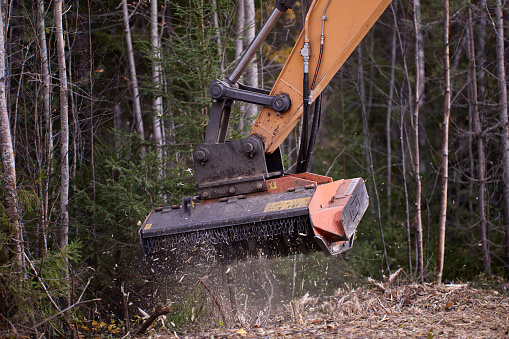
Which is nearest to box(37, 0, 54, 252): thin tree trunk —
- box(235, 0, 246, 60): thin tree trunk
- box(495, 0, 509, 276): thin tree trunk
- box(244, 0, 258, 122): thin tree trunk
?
box(244, 0, 258, 122): thin tree trunk

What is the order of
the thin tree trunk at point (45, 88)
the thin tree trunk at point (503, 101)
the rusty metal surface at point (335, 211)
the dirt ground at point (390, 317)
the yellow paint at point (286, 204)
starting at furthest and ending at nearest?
the thin tree trunk at point (503, 101) < the thin tree trunk at point (45, 88) < the dirt ground at point (390, 317) < the yellow paint at point (286, 204) < the rusty metal surface at point (335, 211)

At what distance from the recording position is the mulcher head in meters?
4.50

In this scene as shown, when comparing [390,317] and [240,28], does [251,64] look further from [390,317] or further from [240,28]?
[390,317]

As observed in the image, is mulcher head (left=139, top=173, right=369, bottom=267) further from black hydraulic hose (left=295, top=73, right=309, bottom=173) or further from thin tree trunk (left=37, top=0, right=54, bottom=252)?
thin tree trunk (left=37, top=0, right=54, bottom=252)

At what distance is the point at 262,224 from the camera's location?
464cm

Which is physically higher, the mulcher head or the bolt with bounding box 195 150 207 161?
the bolt with bounding box 195 150 207 161

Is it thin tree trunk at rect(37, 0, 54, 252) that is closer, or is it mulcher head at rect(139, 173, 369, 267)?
mulcher head at rect(139, 173, 369, 267)

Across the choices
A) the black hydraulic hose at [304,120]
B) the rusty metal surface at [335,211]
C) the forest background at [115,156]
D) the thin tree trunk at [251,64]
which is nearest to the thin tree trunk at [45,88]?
the forest background at [115,156]

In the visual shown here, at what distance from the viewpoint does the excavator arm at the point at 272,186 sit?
4.59m

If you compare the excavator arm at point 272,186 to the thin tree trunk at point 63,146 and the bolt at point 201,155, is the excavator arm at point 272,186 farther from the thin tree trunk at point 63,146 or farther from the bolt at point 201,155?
the thin tree trunk at point 63,146

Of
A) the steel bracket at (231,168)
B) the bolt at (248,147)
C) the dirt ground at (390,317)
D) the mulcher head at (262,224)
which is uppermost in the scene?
the bolt at (248,147)

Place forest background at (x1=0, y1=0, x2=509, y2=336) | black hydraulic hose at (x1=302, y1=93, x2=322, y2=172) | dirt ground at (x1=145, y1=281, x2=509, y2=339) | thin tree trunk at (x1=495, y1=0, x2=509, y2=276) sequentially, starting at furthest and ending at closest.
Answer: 1. thin tree trunk at (x1=495, y1=0, x2=509, y2=276)
2. forest background at (x1=0, y1=0, x2=509, y2=336)
3. black hydraulic hose at (x1=302, y1=93, x2=322, y2=172)
4. dirt ground at (x1=145, y1=281, x2=509, y2=339)

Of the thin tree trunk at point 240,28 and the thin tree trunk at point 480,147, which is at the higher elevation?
the thin tree trunk at point 240,28

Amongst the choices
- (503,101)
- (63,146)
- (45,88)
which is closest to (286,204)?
(63,146)
